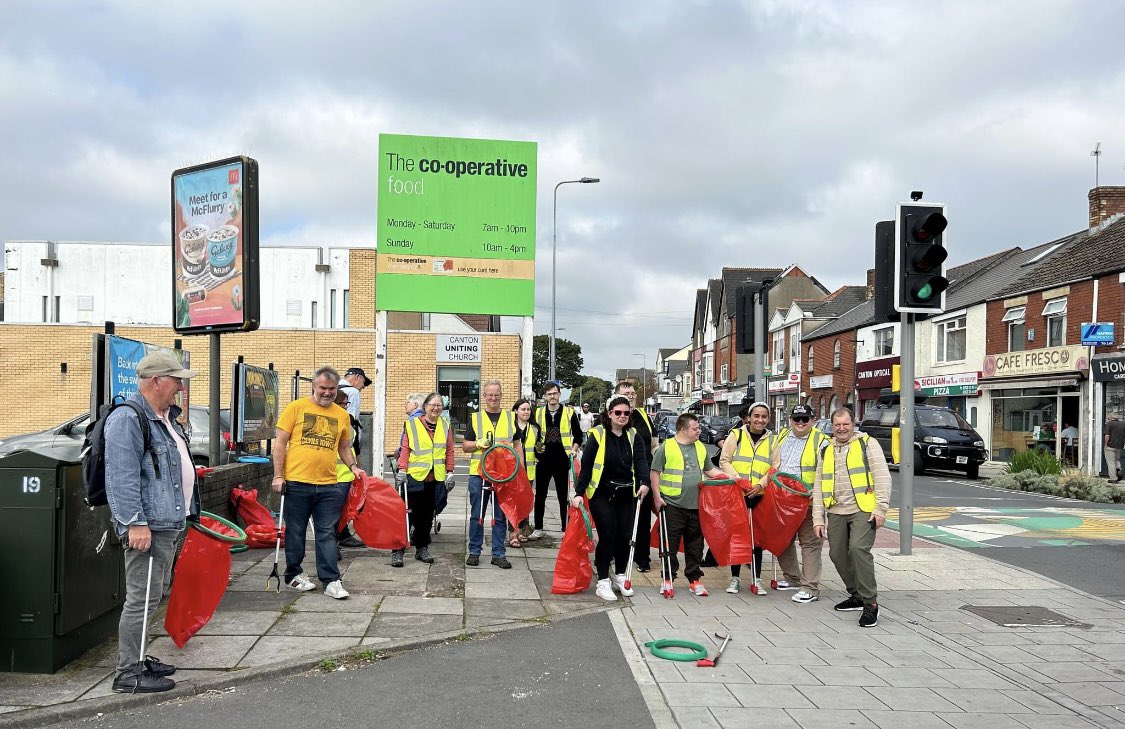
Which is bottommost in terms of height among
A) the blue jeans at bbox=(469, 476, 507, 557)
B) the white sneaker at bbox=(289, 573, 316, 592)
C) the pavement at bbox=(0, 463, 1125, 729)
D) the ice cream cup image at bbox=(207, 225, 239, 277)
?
the pavement at bbox=(0, 463, 1125, 729)

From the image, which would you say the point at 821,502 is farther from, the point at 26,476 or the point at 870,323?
the point at 870,323

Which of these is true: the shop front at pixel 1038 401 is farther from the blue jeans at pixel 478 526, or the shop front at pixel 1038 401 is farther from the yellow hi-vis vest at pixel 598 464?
the yellow hi-vis vest at pixel 598 464

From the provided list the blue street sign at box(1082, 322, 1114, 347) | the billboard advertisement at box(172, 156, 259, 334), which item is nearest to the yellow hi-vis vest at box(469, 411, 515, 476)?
the billboard advertisement at box(172, 156, 259, 334)

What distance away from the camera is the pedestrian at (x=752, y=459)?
Answer: 7.74 meters

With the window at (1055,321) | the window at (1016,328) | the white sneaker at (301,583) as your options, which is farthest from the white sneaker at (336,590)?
the window at (1016,328)

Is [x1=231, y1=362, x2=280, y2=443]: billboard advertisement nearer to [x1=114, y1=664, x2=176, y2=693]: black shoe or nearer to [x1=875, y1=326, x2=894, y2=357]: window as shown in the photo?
[x1=114, y1=664, x2=176, y2=693]: black shoe

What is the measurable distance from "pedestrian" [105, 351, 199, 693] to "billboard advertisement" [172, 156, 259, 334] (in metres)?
4.43

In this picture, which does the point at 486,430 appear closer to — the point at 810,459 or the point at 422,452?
the point at 422,452

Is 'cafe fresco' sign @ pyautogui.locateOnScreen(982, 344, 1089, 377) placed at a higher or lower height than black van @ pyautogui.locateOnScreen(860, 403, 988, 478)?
higher

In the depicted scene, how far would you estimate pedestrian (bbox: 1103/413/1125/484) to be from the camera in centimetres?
1952

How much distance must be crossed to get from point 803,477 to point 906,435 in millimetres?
2331

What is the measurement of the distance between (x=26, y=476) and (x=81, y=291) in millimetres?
28007

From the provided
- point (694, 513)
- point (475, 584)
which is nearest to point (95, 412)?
point (475, 584)

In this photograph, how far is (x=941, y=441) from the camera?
22172 millimetres
